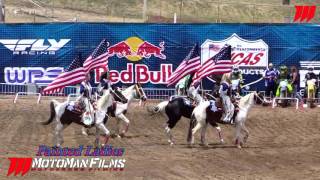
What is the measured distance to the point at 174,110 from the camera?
80.6 feet

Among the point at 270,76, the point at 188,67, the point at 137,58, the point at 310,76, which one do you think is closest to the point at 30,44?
the point at 137,58

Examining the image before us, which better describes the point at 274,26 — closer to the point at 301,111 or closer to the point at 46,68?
the point at 301,111

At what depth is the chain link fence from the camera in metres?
65.1

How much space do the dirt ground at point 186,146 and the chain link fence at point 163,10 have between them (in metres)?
31.4

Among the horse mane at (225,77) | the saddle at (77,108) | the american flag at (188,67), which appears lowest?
the saddle at (77,108)

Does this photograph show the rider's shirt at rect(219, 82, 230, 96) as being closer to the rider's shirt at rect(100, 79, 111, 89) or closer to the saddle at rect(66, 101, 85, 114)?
the rider's shirt at rect(100, 79, 111, 89)

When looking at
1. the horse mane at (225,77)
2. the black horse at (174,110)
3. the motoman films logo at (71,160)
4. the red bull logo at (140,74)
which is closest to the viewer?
the motoman films logo at (71,160)

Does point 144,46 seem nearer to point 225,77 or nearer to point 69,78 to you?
point 225,77

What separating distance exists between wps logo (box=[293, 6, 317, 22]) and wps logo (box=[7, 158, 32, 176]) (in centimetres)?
3426

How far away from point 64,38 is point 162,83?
5315mm

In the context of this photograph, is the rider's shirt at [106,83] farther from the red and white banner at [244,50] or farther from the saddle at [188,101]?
the red and white banner at [244,50]

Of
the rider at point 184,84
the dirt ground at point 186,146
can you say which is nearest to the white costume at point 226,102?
the dirt ground at point 186,146

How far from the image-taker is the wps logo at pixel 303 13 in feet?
167

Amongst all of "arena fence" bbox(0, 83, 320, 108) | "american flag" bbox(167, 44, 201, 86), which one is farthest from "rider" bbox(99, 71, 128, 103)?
"arena fence" bbox(0, 83, 320, 108)
